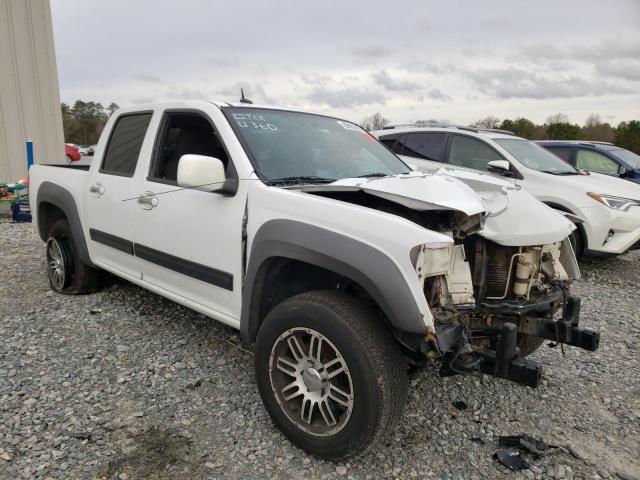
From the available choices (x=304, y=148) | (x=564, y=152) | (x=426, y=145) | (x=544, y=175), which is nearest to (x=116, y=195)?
(x=304, y=148)

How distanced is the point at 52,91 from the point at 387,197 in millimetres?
11831

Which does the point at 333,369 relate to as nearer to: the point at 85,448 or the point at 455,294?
the point at 455,294

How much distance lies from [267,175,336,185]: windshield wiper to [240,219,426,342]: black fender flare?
35 cm

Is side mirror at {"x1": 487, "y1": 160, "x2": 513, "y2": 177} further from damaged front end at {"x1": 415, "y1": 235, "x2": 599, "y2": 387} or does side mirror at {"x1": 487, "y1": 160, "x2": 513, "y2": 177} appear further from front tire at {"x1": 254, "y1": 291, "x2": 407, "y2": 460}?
front tire at {"x1": 254, "y1": 291, "x2": 407, "y2": 460}

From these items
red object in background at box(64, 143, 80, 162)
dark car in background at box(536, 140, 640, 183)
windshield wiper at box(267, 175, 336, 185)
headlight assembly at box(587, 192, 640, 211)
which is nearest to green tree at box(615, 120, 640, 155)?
dark car in background at box(536, 140, 640, 183)

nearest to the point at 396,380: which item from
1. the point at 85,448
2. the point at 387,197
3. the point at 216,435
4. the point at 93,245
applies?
the point at 387,197

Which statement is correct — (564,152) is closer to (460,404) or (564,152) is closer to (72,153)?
(460,404)

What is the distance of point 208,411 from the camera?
2.91m

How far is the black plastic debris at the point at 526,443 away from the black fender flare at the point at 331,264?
1129mm

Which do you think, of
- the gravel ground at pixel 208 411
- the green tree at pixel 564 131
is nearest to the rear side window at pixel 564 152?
the gravel ground at pixel 208 411

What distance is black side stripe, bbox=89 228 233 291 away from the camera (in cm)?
299

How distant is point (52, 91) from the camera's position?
11.6 metres

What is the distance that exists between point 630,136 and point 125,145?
25.3 meters

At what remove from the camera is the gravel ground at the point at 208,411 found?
97.3 inches
